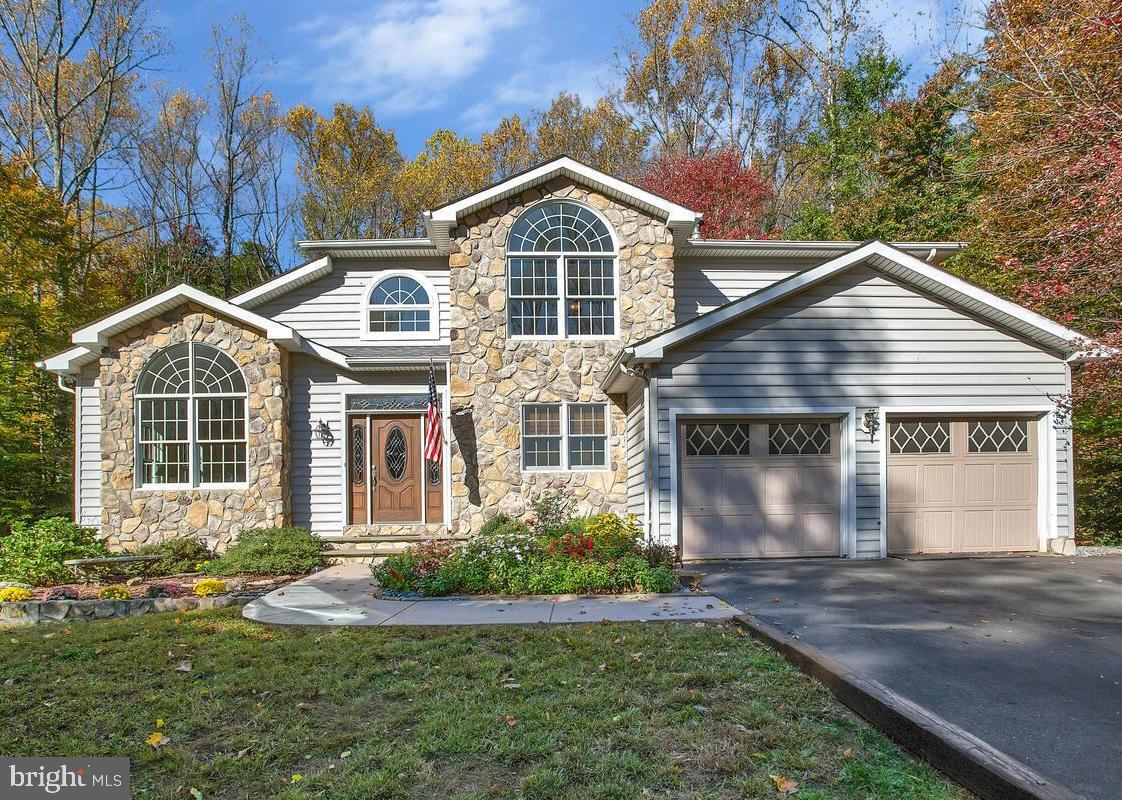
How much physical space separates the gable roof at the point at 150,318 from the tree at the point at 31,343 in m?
2.23

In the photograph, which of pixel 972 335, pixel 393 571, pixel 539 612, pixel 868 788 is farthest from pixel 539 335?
pixel 868 788

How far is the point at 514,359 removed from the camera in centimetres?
1140

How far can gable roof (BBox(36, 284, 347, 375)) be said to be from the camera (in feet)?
35.3

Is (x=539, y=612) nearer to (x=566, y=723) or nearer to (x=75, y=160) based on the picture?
(x=566, y=723)

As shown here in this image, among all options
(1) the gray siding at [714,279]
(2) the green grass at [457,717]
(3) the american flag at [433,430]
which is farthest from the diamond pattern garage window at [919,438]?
(3) the american flag at [433,430]

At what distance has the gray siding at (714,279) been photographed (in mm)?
12461

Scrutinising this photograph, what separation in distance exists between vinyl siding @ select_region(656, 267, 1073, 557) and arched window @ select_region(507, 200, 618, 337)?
2536 millimetres

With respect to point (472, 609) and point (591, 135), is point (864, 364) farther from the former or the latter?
point (591, 135)

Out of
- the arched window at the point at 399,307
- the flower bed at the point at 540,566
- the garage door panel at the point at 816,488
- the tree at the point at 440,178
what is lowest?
the flower bed at the point at 540,566

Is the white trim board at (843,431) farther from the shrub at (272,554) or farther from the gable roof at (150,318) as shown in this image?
the gable roof at (150,318)

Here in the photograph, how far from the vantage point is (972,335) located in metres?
9.84

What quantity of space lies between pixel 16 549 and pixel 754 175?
22583 millimetres

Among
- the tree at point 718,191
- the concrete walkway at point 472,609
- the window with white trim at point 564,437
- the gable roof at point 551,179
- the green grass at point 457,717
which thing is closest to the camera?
the green grass at point 457,717

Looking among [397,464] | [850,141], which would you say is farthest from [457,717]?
[850,141]
